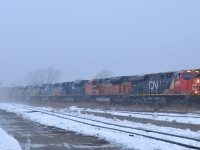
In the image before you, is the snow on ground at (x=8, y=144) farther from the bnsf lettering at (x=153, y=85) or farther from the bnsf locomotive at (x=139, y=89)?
the bnsf lettering at (x=153, y=85)

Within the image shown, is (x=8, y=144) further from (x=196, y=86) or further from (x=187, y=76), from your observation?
(x=187, y=76)

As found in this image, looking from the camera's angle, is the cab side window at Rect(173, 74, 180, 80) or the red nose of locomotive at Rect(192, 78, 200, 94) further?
the cab side window at Rect(173, 74, 180, 80)

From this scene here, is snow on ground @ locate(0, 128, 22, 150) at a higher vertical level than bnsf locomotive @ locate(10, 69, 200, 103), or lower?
lower

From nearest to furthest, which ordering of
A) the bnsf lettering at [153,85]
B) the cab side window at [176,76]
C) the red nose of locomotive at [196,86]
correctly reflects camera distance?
the red nose of locomotive at [196,86] → the cab side window at [176,76] → the bnsf lettering at [153,85]

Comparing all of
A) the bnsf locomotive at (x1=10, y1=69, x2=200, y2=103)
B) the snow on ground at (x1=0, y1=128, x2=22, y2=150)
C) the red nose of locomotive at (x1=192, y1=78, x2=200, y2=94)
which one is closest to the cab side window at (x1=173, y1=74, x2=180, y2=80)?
the bnsf locomotive at (x1=10, y1=69, x2=200, y2=103)

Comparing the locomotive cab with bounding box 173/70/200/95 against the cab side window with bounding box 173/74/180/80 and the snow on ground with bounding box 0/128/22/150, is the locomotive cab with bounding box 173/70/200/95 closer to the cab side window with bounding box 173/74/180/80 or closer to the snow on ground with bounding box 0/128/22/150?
the cab side window with bounding box 173/74/180/80

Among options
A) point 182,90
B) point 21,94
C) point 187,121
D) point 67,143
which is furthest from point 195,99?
point 21,94

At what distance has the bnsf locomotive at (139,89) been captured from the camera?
32656 mm

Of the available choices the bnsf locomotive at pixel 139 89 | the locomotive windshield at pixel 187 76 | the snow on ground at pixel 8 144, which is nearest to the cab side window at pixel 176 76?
the bnsf locomotive at pixel 139 89

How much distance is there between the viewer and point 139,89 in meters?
41.2

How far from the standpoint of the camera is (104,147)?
39.8 feet

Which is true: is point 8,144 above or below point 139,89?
below

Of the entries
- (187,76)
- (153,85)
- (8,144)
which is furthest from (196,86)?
(8,144)

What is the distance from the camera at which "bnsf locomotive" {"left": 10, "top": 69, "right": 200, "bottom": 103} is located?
107ft
